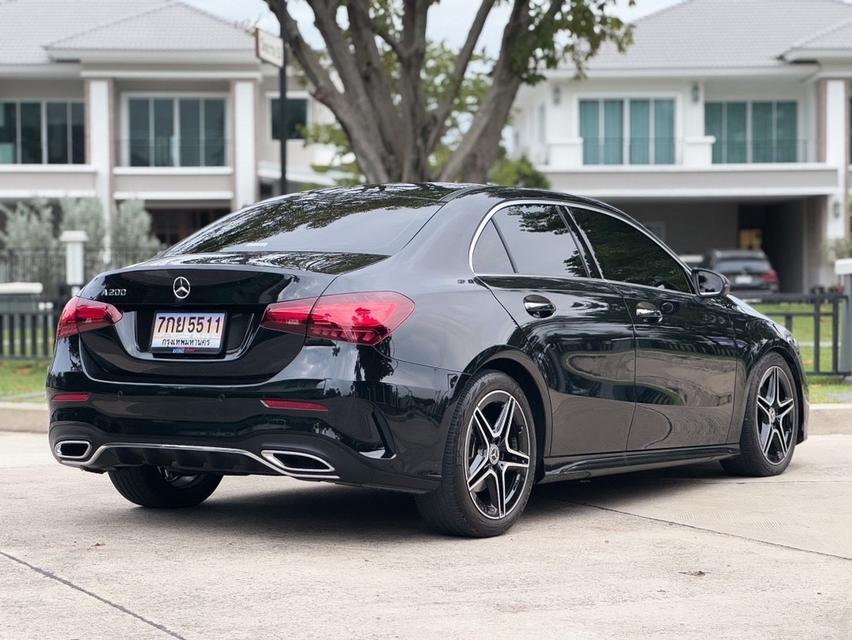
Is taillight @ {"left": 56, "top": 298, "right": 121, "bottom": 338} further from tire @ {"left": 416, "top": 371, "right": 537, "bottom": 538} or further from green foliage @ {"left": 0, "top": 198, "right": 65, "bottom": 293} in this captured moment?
green foliage @ {"left": 0, "top": 198, "right": 65, "bottom": 293}

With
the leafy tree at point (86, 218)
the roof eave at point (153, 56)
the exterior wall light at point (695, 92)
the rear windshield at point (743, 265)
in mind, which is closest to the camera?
the rear windshield at point (743, 265)

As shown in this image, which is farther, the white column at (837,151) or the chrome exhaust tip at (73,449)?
the white column at (837,151)

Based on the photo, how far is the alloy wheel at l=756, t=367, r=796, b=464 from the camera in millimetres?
8398

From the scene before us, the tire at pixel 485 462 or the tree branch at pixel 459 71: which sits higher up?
the tree branch at pixel 459 71

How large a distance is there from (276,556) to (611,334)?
6.91ft

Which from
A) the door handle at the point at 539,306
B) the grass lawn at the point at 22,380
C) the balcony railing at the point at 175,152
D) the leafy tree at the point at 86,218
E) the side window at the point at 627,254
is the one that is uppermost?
the balcony railing at the point at 175,152

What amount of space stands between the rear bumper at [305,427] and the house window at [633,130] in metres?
36.3

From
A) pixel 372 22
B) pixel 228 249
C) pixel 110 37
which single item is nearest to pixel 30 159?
pixel 110 37

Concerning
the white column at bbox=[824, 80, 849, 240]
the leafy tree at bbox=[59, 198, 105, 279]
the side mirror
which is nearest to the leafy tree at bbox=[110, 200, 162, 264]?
the leafy tree at bbox=[59, 198, 105, 279]

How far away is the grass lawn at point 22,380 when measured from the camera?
43.4ft

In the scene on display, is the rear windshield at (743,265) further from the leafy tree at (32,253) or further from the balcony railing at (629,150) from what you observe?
the leafy tree at (32,253)

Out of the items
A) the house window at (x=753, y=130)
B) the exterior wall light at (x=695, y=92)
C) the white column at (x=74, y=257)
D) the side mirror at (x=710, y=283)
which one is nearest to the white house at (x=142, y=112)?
the exterior wall light at (x=695, y=92)

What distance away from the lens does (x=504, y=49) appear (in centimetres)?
1731

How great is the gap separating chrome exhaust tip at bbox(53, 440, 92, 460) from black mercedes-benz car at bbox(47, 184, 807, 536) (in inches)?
0.5
